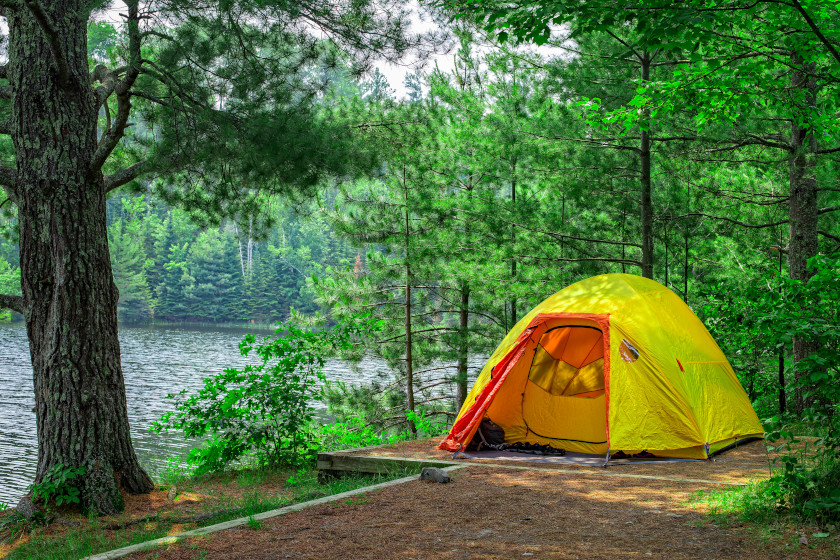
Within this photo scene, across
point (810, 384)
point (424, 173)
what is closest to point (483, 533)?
point (810, 384)

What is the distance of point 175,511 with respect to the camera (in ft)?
18.4

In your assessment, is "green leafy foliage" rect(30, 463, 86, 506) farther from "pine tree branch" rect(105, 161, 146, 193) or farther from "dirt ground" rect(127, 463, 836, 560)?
"pine tree branch" rect(105, 161, 146, 193)

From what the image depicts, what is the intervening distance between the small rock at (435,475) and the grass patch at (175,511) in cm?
51

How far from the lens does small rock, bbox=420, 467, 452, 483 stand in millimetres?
5457

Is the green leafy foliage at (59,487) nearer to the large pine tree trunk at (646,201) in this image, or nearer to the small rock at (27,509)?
the small rock at (27,509)

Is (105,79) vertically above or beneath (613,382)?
above

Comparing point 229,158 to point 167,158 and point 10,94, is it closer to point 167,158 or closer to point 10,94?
point 167,158

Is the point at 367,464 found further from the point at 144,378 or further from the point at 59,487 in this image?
the point at 144,378

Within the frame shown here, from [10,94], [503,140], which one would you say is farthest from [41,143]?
[503,140]

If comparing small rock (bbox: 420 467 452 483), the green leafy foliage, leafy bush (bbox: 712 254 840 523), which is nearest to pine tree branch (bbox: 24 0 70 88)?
the green leafy foliage

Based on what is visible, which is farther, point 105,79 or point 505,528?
point 105,79

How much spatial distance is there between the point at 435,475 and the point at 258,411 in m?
2.92

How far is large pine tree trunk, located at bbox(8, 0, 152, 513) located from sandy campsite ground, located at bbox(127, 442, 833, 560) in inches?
93.1

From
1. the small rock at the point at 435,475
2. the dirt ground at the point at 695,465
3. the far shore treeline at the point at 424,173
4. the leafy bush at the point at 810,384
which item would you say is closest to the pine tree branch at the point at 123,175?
the far shore treeline at the point at 424,173
